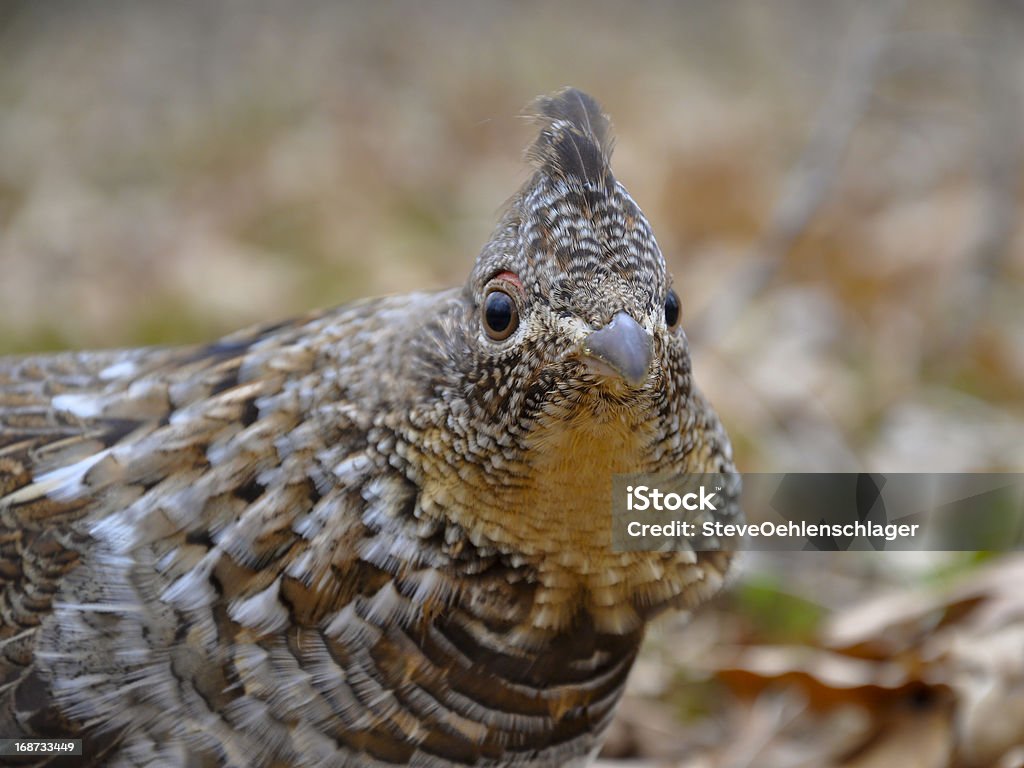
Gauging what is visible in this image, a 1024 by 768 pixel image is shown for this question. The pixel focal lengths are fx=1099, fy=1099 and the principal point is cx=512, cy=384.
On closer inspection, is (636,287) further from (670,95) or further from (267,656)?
(670,95)

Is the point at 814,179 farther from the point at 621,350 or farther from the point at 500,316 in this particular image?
the point at 621,350

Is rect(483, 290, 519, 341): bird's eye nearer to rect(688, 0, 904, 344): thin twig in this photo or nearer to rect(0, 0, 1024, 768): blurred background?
rect(0, 0, 1024, 768): blurred background

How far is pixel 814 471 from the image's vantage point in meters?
4.27

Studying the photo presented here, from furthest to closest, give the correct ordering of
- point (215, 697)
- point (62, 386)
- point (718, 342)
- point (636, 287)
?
1. point (718, 342)
2. point (62, 386)
3. point (215, 697)
4. point (636, 287)

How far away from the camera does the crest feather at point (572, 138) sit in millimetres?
2215

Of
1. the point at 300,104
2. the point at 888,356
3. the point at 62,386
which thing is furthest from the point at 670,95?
the point at 62,386

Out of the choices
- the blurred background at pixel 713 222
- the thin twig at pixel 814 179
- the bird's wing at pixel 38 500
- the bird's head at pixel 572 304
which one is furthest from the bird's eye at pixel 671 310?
the thin twig at pixel 814 179

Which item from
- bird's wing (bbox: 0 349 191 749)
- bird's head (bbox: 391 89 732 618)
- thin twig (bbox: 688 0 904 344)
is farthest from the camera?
thin twig (bbox: 688 0 904 344)

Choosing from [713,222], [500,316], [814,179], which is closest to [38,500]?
[500,316]

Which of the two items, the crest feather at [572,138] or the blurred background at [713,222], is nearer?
the crest feather at [572,138]

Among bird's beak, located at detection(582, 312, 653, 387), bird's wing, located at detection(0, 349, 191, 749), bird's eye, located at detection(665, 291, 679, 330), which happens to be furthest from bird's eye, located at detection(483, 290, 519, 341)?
bird's wing, located at detection(0, 349, 191, 749)

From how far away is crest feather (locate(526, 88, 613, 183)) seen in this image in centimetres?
221

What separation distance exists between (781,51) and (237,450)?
10.9m

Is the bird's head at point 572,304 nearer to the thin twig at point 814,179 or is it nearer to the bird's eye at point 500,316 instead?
the bird's eye at point 500,316
